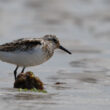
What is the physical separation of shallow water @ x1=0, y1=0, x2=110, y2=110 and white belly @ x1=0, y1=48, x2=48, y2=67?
488 mm

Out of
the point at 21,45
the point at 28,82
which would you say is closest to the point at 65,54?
the point at 21,45

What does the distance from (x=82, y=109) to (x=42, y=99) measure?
943 mm

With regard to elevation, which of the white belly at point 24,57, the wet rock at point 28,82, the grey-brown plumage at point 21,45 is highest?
the grey-brown plumage at point 21,45

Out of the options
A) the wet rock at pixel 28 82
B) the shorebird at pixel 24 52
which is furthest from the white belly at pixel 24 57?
the wet rock at pixel 28 82

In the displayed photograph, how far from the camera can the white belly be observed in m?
10.0

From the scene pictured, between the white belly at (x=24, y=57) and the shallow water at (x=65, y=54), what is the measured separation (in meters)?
0.49

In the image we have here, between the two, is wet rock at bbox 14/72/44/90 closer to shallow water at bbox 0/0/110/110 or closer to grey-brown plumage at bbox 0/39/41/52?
shallow water at bbox 0/0/110/110

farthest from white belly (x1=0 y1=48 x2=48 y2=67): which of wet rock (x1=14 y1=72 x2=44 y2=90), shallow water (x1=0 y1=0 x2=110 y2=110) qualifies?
wet rock (x1=14 y1=72 x2=44 y2=90)

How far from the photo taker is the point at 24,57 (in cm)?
1005

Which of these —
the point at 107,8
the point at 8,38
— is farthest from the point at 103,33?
the point at 8,38

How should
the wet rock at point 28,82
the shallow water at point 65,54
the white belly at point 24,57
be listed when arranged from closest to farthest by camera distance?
the shallow water at point 65,54, the wet rock at point 28,82, the white belly at point 24,57

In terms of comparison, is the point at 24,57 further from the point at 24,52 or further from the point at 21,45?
the point at 21,45

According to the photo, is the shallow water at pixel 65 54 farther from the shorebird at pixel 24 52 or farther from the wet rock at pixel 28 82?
the shorebird at pixel 24 52

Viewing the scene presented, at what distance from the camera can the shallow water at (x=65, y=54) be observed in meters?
8.21
